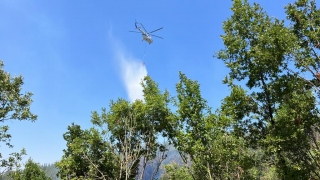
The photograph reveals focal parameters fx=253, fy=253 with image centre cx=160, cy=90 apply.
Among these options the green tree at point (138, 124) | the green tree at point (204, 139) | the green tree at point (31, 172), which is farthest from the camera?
the green tree at point (31, 172)

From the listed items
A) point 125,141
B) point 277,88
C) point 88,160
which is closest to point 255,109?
point 277,88

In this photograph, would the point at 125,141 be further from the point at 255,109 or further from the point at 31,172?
the point at 31,172

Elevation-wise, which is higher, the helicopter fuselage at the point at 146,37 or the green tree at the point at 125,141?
the helicopter fuselage at the point at 146,37

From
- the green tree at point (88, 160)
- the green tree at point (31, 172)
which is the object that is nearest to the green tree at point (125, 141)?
the green tree at point (88, 160)

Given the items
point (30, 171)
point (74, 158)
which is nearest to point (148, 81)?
point (74, 158)

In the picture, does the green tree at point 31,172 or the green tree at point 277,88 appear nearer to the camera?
the green tree at point 277,88

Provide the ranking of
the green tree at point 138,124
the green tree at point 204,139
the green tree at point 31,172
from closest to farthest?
the green tree at point 204,139 < the green tree at point 138,124 < the green tree at point 31,172

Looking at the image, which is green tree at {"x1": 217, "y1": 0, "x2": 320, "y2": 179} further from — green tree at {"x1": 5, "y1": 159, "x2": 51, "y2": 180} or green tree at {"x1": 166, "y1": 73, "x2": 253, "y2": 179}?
green tree at {"x1": 5, "y1": 159, "x2": 51, "y2": 180}

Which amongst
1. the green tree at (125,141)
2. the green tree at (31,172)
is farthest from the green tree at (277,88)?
the green tree at (31,172)

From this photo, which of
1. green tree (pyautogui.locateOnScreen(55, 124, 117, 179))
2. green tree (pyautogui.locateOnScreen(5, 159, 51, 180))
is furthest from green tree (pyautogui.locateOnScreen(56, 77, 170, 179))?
green tree (pyautogui.locateOnScreen(5, 159, 51, 180))

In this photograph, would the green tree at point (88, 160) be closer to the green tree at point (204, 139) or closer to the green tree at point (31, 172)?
the green tree at point (31, 172)

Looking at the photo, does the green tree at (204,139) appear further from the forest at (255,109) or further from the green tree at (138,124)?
the green tree at (138,124)

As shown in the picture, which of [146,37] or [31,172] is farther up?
[146,37]

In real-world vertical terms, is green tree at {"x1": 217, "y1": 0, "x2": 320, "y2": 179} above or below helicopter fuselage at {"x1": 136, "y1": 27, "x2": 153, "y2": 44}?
below
